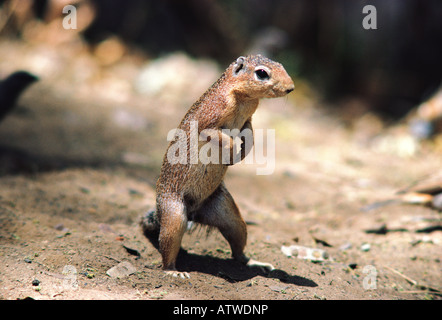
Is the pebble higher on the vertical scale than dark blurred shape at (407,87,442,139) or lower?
lower

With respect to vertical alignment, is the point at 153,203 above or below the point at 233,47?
below

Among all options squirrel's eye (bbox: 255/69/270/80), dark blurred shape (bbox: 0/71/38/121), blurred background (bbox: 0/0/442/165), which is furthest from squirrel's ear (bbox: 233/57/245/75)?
blurred background (bbox: 0/0/442/165)

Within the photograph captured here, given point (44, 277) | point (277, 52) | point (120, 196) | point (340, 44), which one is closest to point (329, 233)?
point (120, 196)

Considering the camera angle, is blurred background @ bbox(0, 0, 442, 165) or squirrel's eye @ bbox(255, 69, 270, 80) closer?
squirrel's eye @ bbox(255, 69, 270, 80)

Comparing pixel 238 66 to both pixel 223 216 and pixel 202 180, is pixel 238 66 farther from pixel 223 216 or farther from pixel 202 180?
pixel 223 216

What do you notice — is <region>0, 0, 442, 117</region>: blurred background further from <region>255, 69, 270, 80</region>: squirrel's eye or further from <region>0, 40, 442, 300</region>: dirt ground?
<region>255, 69, 270, 80</region>: squirrel's eye

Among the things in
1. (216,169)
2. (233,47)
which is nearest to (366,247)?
(216,169)

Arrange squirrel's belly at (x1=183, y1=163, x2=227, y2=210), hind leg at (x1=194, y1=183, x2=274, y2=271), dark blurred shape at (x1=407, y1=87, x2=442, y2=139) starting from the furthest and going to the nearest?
dark blurred shape at (x1=407, y1=87, x2=442, y2=139), hind leg at (x1=194, y1=183, x2=274, y2=271), squirrel's belly at (x1=183, y1=163, x2=227, y2=210)
